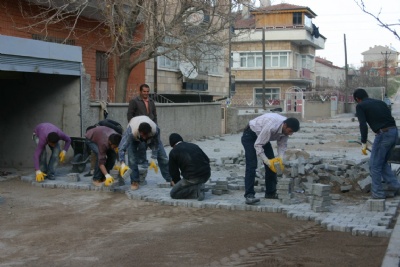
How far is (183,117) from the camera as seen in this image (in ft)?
72.6

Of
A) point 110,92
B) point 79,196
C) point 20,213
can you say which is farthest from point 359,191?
point 110,92

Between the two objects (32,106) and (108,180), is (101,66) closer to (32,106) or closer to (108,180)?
(32,106)

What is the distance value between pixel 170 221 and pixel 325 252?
98.6 inches

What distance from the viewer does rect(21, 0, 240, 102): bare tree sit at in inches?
713

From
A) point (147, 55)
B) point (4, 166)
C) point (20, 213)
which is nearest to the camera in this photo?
point (20, 213)

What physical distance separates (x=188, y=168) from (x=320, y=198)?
2.20 metres

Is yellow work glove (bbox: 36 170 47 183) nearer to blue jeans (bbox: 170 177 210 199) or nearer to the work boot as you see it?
the work boot

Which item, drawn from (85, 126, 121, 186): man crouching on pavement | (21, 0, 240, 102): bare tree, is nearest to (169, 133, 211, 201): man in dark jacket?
(85, 126, 121, 186): man crouching on pavement

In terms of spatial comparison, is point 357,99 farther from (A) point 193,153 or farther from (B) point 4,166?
(B) point 4,166

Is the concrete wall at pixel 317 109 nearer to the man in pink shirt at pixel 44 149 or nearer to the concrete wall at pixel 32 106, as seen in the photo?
the concrete wall at pixel 32 106

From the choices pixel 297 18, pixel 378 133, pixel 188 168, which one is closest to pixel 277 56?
pixel 297 18

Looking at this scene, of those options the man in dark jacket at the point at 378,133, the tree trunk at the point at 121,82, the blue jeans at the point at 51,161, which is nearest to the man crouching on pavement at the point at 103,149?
the blue jeans at the point at 51,161

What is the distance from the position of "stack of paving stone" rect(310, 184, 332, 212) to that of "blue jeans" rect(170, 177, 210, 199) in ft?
6.27

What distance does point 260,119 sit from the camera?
923 centimetres
